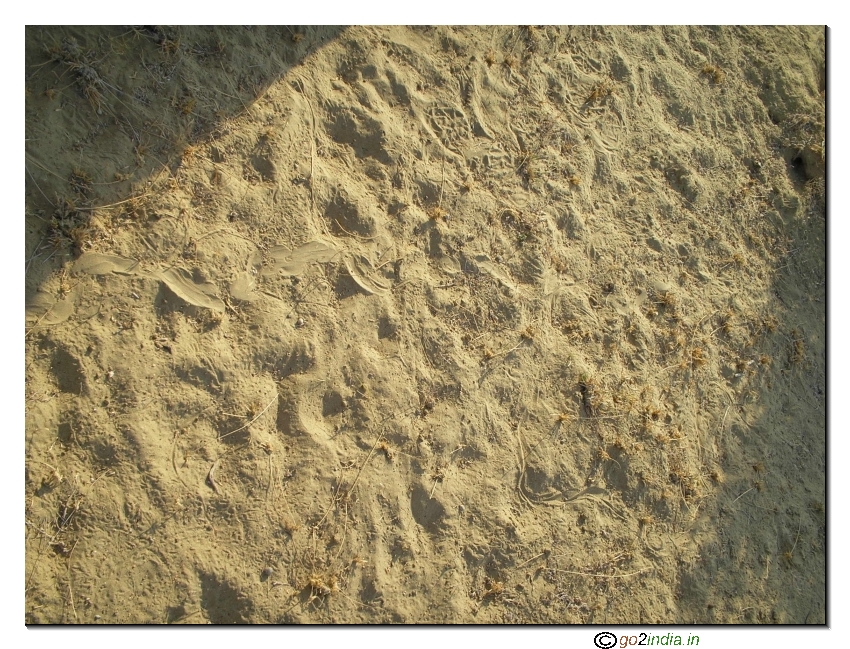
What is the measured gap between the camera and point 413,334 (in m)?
3.26

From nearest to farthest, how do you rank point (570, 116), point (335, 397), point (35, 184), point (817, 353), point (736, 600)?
1. point (35, 184)
2. point (335, 397)
3. point (736, 600)
4. point (570, 116)
5. point (817, 353)

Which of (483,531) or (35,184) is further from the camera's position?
(483,531)

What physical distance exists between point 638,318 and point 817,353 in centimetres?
157

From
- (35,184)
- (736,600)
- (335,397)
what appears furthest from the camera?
(736,600)

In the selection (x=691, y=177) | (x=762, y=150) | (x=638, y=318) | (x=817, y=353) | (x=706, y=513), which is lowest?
(x=706, y=513)

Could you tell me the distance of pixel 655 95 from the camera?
3.84 meters

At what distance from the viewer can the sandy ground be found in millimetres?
2848

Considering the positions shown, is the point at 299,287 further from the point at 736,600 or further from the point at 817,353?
the point at 817,353

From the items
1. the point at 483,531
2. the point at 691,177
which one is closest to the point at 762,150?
the point at 691,177

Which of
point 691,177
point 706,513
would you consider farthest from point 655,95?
point 706,513

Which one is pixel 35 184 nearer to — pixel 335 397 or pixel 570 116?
pixel 335 397

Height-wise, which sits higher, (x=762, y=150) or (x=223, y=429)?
(x=762, y=150)

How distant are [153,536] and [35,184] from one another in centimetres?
204

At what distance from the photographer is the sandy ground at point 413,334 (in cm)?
285
